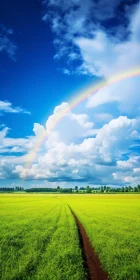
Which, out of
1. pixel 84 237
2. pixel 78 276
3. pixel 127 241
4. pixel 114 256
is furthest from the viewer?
pixel 84 237

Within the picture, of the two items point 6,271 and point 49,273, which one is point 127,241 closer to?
point 49,273

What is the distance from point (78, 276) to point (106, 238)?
1045 cm

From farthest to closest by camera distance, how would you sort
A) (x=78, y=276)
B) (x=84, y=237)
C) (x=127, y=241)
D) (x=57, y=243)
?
(x=84, y=237) < (x=127, y=241) < (x=57, y=243) < (x=78, y=276)

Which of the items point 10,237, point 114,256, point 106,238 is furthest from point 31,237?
point 114,256

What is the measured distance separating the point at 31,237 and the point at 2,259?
21.4ft

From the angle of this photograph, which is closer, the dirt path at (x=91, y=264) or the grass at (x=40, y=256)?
the dirt path at (x=91, y=264)

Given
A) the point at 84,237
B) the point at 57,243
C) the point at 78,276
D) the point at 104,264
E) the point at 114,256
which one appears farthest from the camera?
the point at 84,237

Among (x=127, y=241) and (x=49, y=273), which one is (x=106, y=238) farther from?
(x=49, y=273)

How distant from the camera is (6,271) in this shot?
42.2 ft

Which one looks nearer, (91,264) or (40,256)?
(91,264)

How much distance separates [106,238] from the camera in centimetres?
2195

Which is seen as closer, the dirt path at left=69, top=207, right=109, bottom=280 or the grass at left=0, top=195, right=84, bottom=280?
the dirt path at left=69, top=207, right=109, bottom=280

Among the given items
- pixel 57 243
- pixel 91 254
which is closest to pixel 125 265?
pixel 91 254

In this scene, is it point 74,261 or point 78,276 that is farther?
point 74,261
